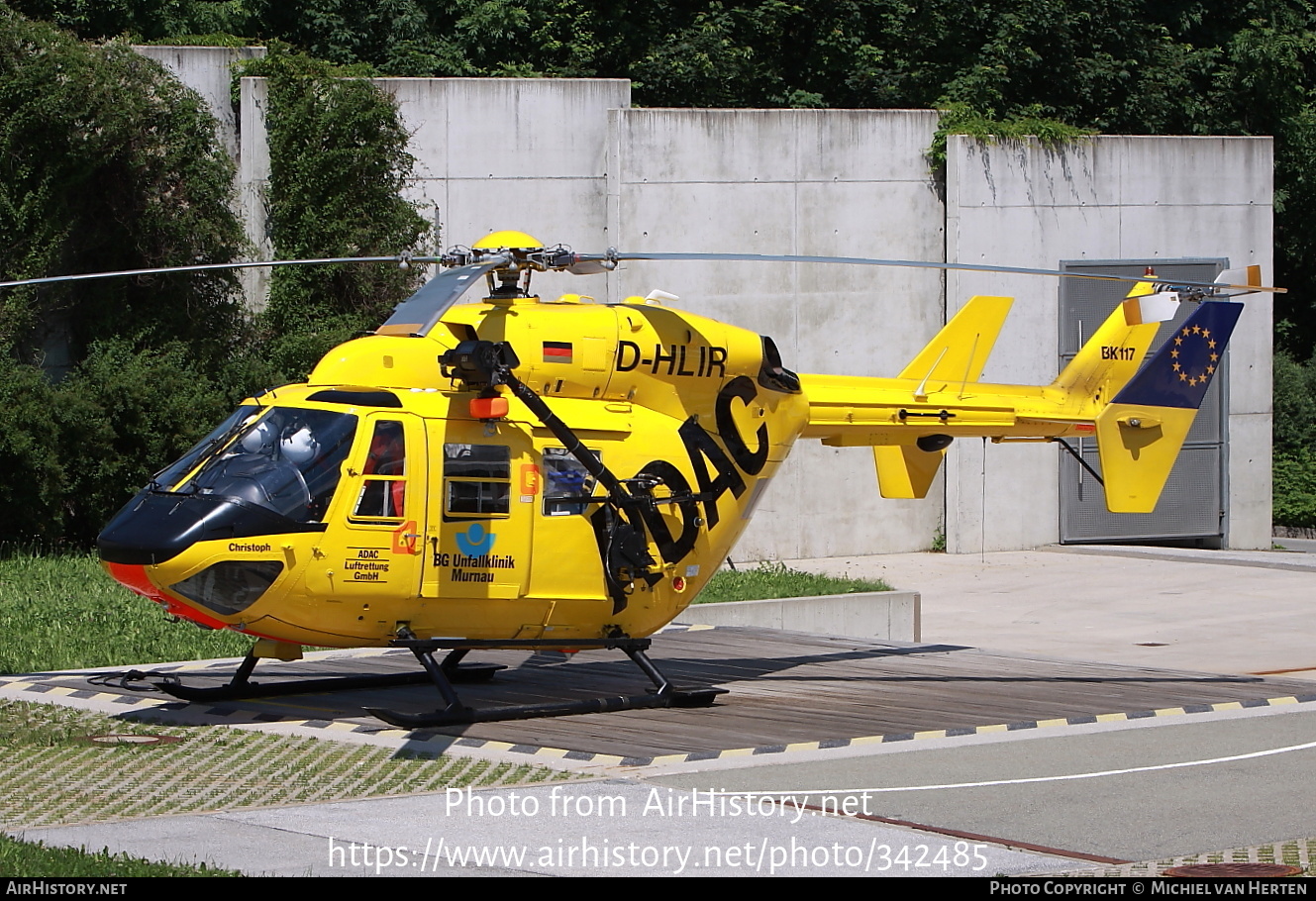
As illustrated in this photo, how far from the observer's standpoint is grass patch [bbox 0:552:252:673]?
13.8 meters

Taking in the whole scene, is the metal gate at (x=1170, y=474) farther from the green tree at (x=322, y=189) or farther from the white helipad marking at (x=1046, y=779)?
the white helipad marking at (x=1046, y=779)

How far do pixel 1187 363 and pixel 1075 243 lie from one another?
12134mm

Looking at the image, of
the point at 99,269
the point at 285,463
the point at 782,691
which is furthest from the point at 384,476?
the point at 99,269

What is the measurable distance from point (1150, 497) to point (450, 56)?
2182 cm

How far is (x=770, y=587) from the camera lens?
18.9 m

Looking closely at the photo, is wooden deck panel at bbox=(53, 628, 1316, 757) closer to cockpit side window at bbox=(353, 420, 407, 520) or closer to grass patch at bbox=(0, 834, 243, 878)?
cockpit side window at bbox=(353, 420, 407, 520)

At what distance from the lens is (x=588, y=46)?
34.0 m

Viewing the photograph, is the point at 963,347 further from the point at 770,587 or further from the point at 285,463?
the point at 285,463

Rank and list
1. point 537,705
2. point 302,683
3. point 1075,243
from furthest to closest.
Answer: point 1075,243
point 302,683
point 537,705

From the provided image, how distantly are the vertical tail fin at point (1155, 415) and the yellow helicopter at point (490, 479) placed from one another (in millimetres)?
1202

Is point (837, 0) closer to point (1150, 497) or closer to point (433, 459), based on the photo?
point (1150, 497)

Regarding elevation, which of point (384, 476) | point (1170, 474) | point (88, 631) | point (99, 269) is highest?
point (99, 269)

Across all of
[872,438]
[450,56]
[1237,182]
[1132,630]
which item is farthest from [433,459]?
[450,56]

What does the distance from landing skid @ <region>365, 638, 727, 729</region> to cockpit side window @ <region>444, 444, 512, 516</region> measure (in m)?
0.94
